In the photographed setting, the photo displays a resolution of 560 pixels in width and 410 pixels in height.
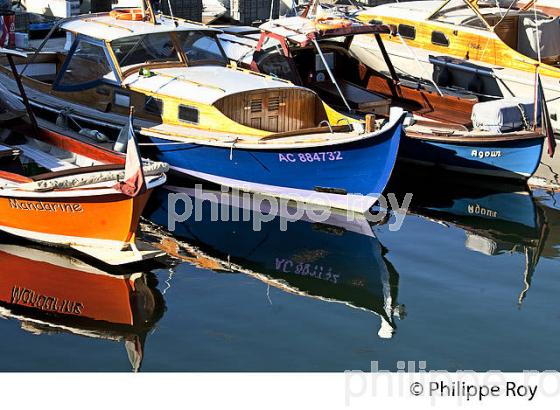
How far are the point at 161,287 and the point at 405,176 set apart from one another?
697cm

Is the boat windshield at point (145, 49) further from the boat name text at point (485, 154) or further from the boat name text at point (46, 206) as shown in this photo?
the boat name text at point (485, 154)

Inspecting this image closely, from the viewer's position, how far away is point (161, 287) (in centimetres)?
1590

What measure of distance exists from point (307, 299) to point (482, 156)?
648 cm

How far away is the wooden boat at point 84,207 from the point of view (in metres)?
16.1

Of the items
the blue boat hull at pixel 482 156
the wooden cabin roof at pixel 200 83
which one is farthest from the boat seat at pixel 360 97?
the wooden cabin roof at pixel 200 83

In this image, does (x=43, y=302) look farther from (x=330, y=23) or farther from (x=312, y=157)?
(x=330, y=23)

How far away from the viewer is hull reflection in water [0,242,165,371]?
14.5m

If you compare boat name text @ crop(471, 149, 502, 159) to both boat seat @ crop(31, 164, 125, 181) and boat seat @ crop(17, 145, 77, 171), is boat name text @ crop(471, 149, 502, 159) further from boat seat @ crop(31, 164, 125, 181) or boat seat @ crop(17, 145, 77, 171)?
boat seat @ crop(17, 145, 77, 171)

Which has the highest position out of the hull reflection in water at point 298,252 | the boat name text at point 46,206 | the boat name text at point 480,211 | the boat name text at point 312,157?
the boat name text at point 312,157

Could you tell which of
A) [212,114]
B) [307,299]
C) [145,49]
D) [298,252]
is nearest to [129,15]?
[145,49]

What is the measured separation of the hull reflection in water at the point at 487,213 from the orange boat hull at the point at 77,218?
18.8ft

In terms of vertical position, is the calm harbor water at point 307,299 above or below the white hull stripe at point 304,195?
below

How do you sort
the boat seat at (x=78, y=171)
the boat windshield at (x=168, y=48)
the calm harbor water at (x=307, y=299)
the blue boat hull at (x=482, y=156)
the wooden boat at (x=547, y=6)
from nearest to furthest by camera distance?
1. the calm harbor water at (x=307, y=299)
2. the boat seat at (x=78, y=171)
3. the blue boat hull at (x=482, y=156)
4. the boat windshield at (x=168, y=48)
5. the wooden boat at (x=547, y=6)

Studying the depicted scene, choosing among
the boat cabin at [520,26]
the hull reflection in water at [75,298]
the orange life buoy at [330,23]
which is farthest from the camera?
the boat cabin at [520,26]
